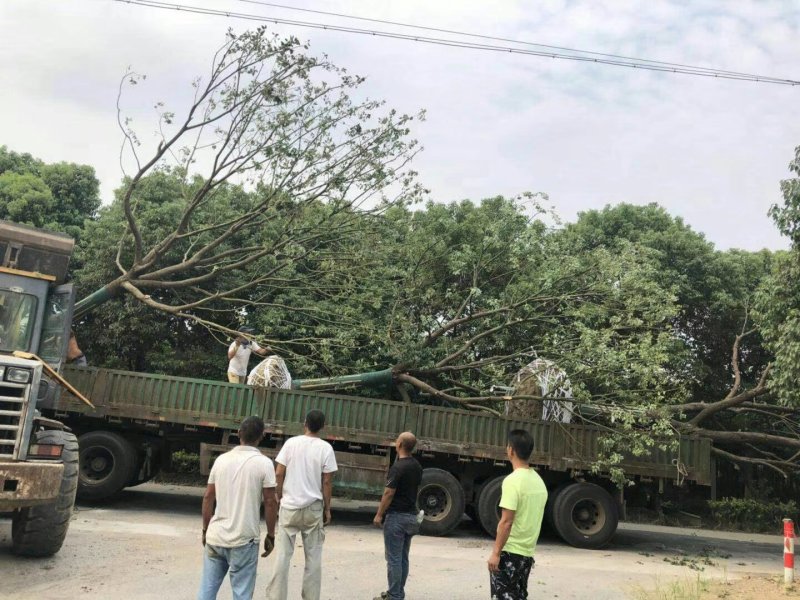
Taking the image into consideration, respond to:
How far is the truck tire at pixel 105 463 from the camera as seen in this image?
1020 centimetres

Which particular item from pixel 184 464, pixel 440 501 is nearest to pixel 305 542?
pixel 440 501

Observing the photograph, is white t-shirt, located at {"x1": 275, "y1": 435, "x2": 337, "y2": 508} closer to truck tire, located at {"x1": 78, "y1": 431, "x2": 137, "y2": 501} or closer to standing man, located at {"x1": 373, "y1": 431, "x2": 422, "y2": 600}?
standing man, located at {"x1": 373, "y1": 431, "x2": 422, "y2": 600}

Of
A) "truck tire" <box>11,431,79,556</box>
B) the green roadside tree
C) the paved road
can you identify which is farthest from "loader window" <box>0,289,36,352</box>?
the green roadside tree

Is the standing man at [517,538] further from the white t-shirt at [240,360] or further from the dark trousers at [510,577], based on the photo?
the white t-shirt at [240,360]

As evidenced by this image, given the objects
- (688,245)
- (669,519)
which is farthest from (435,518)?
(688,245)

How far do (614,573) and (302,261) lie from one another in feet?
25.3

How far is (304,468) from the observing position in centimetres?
516

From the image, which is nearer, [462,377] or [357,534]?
[357,534]

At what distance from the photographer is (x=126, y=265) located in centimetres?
1602

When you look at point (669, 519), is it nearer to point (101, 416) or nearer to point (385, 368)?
point (385, 368)

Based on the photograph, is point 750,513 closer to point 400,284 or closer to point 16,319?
point 400,284

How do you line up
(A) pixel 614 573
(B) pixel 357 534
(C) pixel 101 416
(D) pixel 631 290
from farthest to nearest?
(D) pixel 631 290, (C) pixel 101 416, (B) pixel 357 534, (A) pixel 614 573

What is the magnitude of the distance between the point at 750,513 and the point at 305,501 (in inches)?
570

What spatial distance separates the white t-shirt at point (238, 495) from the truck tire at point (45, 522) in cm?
267
